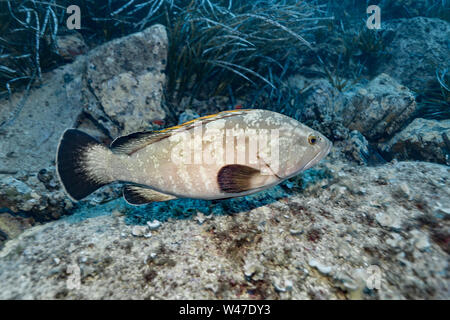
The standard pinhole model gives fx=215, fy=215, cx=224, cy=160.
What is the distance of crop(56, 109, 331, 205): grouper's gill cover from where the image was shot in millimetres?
1891

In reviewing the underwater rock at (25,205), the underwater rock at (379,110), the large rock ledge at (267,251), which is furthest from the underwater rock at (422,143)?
the underwater rock at (25,205)

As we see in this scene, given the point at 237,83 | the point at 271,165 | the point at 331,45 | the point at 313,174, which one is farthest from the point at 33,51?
the point at 331,45

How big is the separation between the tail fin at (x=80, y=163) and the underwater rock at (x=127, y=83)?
1604 mm

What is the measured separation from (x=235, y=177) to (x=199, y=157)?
36 centimetres

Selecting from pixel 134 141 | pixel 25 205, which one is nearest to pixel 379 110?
pixel 134 141

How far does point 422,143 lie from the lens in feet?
12.1

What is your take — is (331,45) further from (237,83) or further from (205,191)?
(205,191)

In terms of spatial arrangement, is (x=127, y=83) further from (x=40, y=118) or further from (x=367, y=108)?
(x=367, y=108)

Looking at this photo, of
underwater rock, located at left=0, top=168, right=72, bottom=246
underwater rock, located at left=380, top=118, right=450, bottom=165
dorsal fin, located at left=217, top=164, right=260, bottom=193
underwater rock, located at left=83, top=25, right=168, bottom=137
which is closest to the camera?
dorsal fin, located at left=217, top=164, right=260, bottom=193

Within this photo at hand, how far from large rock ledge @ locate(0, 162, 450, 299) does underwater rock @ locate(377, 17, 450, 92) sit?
4.56m

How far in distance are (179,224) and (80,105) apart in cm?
335

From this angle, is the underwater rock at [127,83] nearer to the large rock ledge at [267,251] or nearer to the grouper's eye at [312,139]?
the large rock ledge at [267,251]

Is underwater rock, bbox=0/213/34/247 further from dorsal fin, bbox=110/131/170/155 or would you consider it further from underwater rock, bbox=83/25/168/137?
dorsal fin, bbox=110/131/170/155

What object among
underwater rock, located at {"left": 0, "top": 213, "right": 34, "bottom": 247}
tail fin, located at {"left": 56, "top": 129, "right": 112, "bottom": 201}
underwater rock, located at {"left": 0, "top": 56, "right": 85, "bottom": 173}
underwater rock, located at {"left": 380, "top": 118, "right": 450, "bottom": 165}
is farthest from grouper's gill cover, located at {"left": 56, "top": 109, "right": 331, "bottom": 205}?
underwater rock, located at {"left": 380, "top": 118, "right": 450, "bottom": 165}
